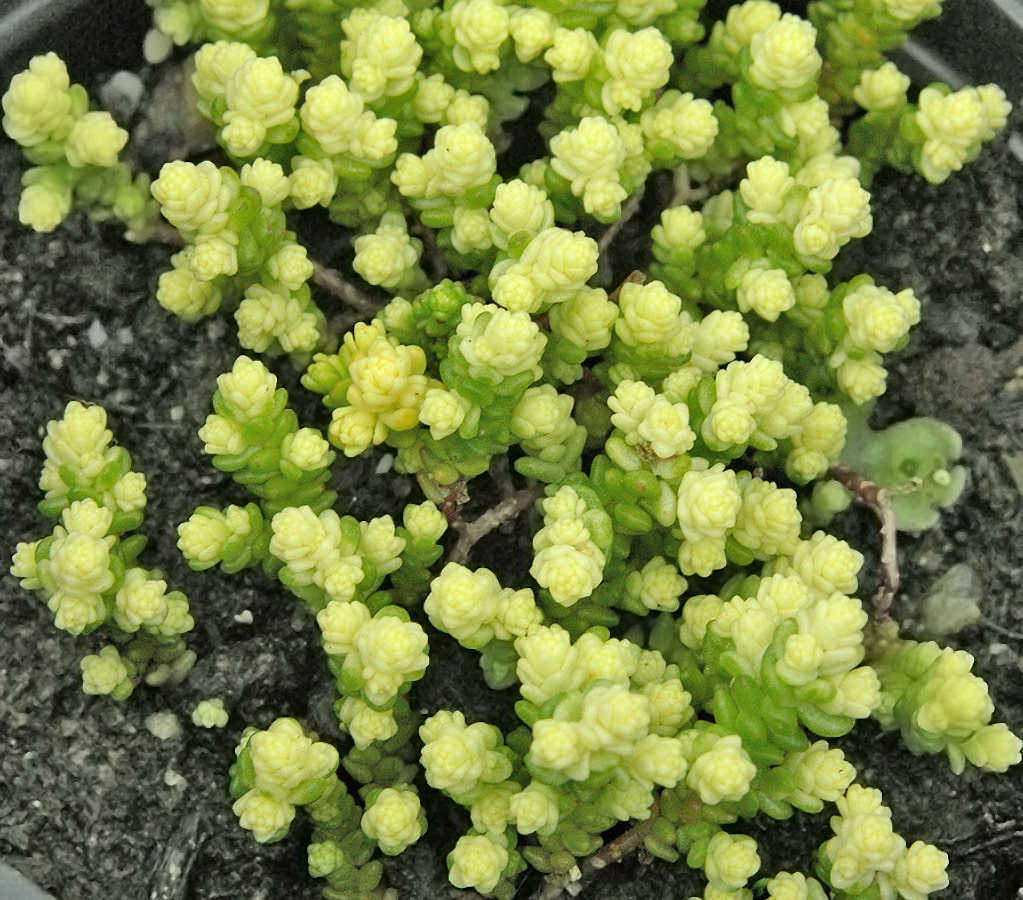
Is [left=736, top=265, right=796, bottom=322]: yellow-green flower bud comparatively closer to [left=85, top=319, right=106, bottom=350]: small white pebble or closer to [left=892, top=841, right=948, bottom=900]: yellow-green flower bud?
[left=892, top=841, right=948, bottom=900]: yellow-green flower bud

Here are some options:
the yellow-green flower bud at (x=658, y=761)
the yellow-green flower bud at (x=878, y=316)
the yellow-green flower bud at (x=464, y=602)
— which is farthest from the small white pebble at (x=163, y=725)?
the yellow-green flower bud at (x=878, y=316)

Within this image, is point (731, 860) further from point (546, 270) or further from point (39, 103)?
point (39, 103)

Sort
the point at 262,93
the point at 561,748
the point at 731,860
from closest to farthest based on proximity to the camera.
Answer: the point at 561,748 < the point at 731,860 < the point at 262,93

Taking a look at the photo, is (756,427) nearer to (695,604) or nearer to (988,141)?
(695,604)

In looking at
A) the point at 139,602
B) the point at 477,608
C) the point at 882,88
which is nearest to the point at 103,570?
the point at 139,602

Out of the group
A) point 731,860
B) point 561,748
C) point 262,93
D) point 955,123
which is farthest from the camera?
point 955,123

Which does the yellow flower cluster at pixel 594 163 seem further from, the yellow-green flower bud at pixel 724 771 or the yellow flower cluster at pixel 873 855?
the yellow flower cluster at pixel 873 855

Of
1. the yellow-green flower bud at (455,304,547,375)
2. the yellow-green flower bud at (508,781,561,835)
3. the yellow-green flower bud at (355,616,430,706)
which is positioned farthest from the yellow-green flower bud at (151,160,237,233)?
the yellow-green flower bud at (508,781,561,835)

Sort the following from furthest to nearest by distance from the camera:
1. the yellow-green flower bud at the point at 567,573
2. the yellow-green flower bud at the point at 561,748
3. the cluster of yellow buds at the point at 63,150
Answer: the cluster of yellow buds at the point at 63,150
the yellow-green flower bud at the point at 567,573
the yellow-green flower bud at the point at 561,748
